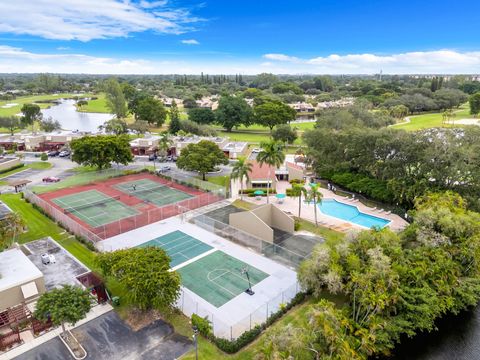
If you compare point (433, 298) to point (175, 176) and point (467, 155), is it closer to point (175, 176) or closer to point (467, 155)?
point (467, 155)

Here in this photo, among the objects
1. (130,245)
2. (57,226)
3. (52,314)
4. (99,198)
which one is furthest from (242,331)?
(99,198)

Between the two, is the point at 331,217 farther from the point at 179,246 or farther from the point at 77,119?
the point at 77,119

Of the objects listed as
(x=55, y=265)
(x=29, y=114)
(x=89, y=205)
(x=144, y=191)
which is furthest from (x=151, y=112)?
(x=55, y=265)

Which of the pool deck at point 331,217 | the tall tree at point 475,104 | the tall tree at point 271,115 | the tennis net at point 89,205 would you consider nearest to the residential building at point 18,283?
the tennis net at point 89,205

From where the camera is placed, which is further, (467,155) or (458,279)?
(467,155)

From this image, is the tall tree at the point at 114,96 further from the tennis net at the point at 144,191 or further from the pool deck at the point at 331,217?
the pool deck at the point at 331,217

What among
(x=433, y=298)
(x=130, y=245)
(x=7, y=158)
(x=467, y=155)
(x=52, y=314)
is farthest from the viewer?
(x=7, y=158)
